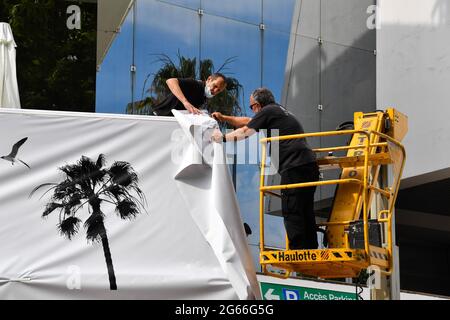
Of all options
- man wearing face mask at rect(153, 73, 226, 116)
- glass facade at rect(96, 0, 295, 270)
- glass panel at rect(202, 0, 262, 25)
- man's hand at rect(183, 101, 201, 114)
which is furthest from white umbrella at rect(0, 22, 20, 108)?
glass panel at rect(202, 0, 262, 25)

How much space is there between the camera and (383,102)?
1859cm

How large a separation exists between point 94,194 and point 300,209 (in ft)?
7.01

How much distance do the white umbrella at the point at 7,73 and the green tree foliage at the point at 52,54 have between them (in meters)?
9.11

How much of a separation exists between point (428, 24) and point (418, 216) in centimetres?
913

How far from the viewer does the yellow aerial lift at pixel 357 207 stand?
7836 mm

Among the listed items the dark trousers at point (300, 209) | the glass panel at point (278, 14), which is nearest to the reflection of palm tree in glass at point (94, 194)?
the dark trousers at point (300, 209)

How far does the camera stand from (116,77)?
15.5m

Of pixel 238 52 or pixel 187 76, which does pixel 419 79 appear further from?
pixel 187 76

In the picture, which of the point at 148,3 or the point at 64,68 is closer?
the point at 148,3

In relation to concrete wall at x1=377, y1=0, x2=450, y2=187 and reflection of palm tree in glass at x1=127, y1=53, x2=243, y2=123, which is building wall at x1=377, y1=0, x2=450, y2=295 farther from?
reflection of palm tree in glass at x1=127, y1=53, x2=243, y2=123

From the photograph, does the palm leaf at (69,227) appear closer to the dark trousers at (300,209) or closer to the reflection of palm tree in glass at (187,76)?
the dark trousers at (300,209)

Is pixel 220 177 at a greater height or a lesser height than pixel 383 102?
lesser

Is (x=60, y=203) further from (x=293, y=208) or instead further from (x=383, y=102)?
(x=383, y=102)
